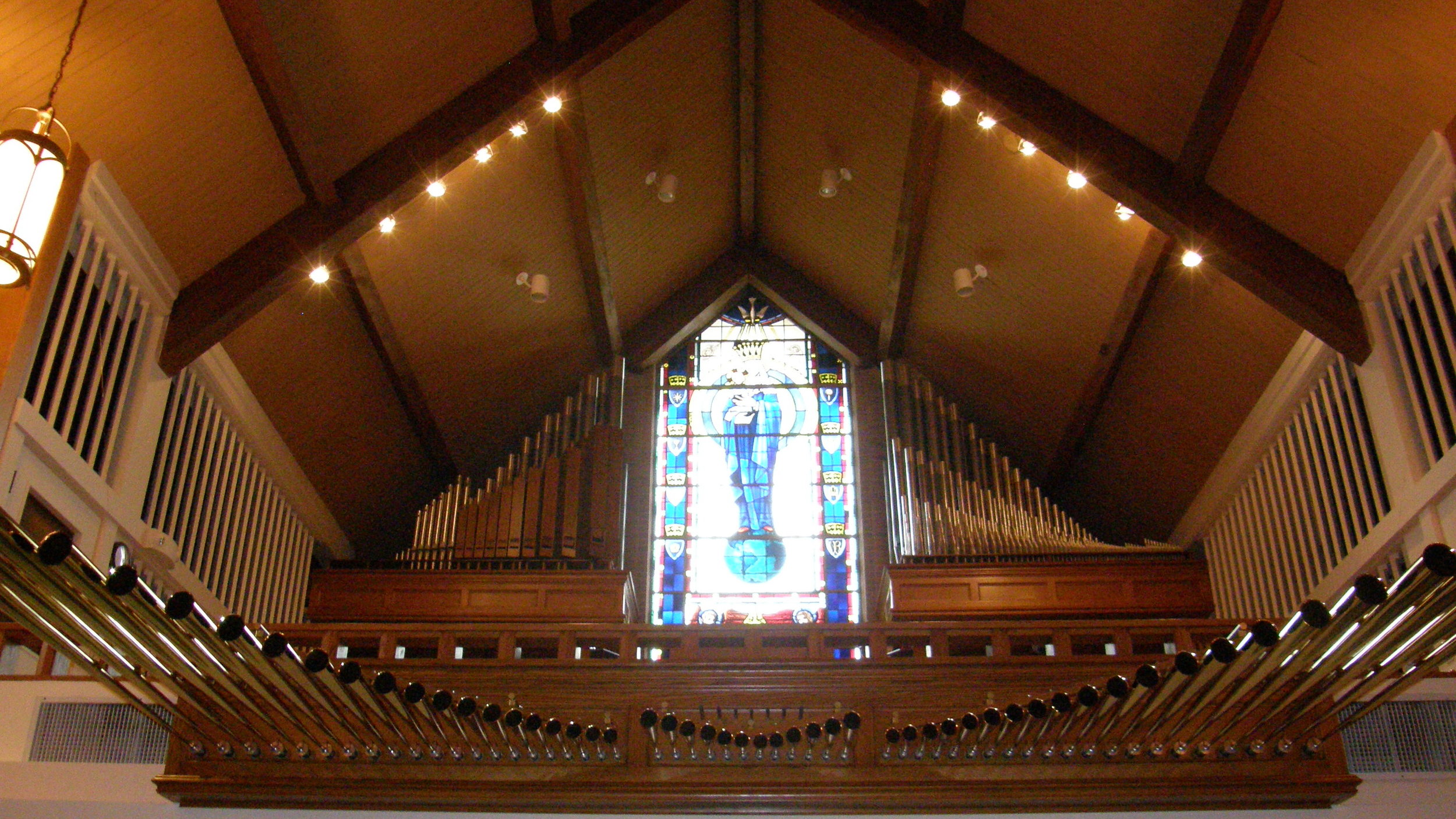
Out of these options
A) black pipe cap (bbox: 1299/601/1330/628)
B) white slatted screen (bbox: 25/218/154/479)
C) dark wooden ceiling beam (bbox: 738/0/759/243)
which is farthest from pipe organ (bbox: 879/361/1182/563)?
black pipe cap (bbox: 1299/601/1330/628)

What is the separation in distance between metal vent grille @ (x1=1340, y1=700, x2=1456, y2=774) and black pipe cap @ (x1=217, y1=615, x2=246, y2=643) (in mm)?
4587

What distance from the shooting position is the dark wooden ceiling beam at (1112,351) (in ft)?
32.3

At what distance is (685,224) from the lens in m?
12.8

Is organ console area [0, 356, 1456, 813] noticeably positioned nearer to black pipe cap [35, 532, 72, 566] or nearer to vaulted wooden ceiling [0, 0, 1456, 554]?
black pipe cap [35, 532, 72, 566]

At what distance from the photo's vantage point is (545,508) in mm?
11742

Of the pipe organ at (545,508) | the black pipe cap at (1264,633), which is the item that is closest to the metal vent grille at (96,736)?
the black pipe cap at (1264,633)

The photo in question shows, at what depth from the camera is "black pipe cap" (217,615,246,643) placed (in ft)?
13.6

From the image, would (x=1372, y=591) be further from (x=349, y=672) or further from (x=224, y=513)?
(x=224, y=513)

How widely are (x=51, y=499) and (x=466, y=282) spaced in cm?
417

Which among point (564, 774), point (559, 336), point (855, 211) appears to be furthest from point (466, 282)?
point (564, 774)

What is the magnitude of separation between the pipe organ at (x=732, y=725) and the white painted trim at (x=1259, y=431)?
3.72m

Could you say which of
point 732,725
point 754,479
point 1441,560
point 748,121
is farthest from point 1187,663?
point 754,479

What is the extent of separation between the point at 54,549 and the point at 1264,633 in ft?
11.4

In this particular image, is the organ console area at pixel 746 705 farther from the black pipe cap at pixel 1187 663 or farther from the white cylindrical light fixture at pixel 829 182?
the white cylindrical light fixture at pixel 829 182
